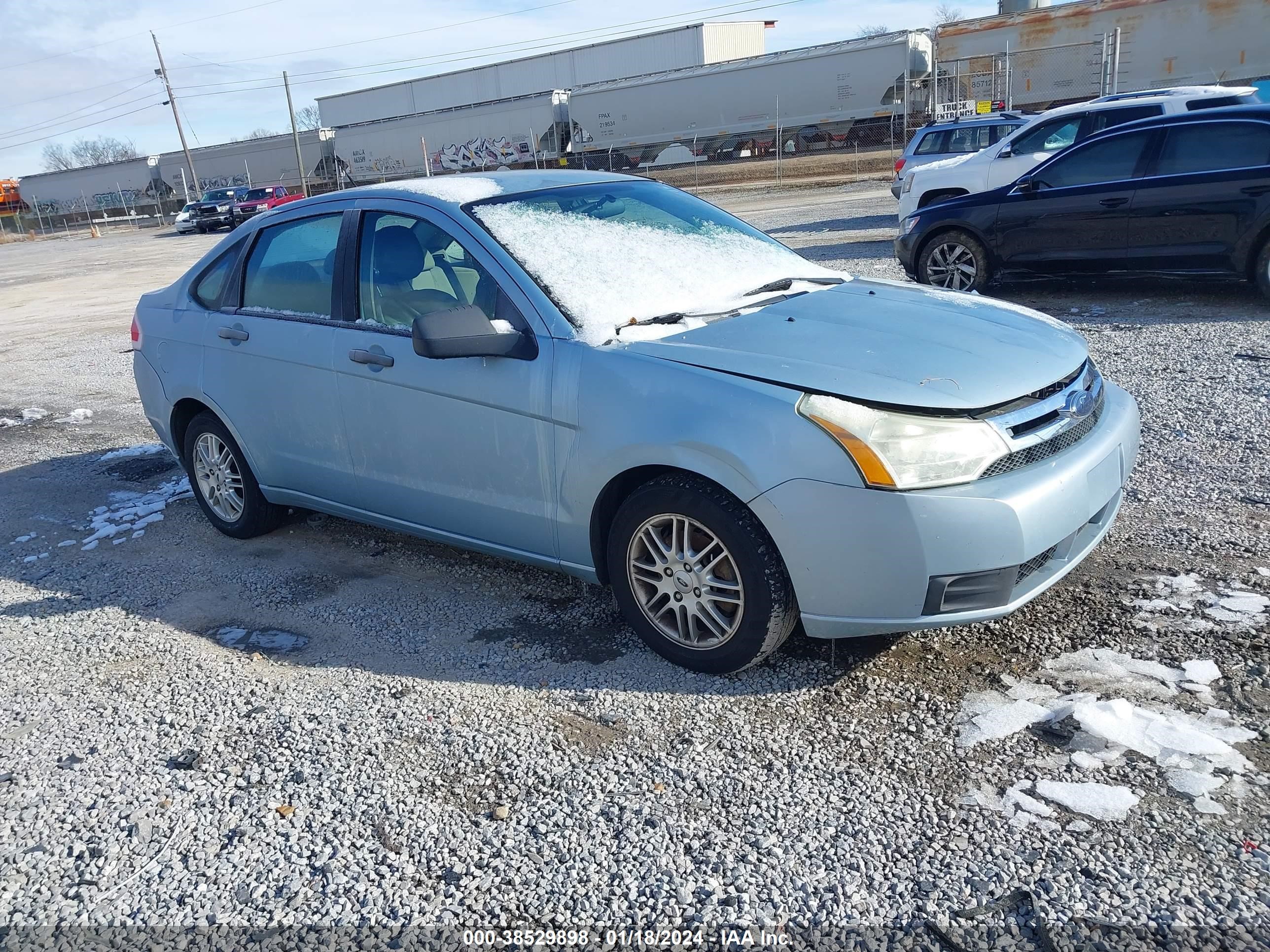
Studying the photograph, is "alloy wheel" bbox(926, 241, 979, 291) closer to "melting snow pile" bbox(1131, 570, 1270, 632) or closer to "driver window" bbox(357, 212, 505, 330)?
"melting snow pile" bbox(1131, 570, 1270, 632)

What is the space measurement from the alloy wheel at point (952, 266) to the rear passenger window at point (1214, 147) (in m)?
1.77

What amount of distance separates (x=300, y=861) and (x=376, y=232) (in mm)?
2670

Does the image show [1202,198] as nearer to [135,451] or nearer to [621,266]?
[621,266]

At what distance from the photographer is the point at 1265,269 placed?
8.26 m

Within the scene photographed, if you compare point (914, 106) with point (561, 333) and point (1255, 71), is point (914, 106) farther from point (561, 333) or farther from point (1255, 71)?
point (561, 333)

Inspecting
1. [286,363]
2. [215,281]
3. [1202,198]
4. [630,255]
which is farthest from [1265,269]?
[215,281]

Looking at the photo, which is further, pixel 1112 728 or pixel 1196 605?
pixel 1196 605

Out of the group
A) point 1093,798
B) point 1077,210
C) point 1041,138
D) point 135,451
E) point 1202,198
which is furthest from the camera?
point 1041,138

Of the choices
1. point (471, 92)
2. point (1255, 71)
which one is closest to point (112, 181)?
point (471, 92)

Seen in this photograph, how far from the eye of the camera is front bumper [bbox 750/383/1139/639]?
3039 millimetres

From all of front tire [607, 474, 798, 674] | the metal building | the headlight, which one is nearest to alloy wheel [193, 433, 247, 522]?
front tire [607, 474, 798, 674]

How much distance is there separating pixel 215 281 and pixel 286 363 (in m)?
0.95

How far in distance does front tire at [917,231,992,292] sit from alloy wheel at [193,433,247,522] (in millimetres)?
6989

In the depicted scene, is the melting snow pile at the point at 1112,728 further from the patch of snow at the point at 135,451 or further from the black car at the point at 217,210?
the black car at the point at 217,210
